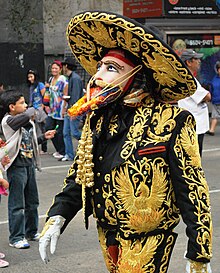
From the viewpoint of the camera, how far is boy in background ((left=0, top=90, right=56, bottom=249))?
21.2 ft

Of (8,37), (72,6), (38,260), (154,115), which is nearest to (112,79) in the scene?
(154,115)

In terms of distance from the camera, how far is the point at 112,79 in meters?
3.53

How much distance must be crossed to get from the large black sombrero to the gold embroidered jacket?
108 mm

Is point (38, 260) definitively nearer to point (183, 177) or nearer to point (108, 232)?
point (108, 232)

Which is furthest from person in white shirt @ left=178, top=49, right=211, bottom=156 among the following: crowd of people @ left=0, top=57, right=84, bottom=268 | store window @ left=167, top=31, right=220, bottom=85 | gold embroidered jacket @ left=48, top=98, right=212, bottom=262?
store window @ left=167, top=31, right=220, bottom=85

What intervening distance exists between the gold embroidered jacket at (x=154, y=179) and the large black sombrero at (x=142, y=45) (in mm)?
108

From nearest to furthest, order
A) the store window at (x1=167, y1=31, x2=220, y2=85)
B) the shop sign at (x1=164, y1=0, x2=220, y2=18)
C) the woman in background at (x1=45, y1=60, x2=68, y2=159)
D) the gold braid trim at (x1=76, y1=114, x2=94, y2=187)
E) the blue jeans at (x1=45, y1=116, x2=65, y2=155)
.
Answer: the gold braid trim at (x1=76, y1=114, x2=94, y2=187), the woman in background at (x1=45, y1=60, x2=68, y2=159), the blue jeans at (x1=45, y1=116, x2=65, y2=155), the shop sign at (x1=164, y1=0, x2=220, y2=18), the store window at (x1=167, y1=31, x2=220, y2=85)

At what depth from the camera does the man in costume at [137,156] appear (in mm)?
3355

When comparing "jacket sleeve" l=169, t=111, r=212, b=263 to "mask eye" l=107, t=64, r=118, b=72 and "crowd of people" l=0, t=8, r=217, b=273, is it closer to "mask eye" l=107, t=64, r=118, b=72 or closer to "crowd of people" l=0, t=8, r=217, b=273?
"crowd of people" l=0, t=8, r=217, b=273

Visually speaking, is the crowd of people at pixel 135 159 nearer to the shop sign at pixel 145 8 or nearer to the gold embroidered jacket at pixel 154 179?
the gold embroidered jacket at pixel 154 179

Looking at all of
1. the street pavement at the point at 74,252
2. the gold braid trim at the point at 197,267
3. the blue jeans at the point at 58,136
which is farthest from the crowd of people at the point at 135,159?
the blue jeans at the point at 58,136

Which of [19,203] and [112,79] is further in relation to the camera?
[19,203]

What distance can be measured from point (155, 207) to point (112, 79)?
681 millimetres

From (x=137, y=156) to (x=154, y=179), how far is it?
0.46ft
